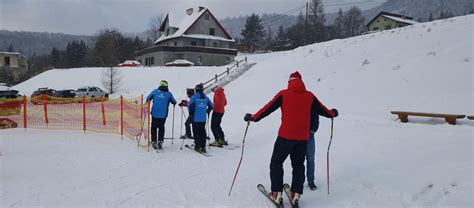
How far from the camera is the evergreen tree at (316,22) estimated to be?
60594 mm

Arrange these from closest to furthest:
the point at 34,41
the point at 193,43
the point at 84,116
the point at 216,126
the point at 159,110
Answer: the point at 159,110 → the point at 216,126 → the point at 84,116 → the point at 193,43 → the point at 34,41

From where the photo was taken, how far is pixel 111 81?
35094mm

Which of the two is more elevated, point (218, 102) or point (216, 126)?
point (218, 102)

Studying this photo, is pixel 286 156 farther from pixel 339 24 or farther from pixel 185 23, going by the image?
pixel 339 24

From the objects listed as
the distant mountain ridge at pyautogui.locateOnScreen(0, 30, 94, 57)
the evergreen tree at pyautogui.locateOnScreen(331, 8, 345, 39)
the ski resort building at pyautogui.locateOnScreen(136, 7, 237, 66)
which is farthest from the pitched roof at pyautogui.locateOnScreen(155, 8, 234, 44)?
the distant mountain ridge at pyautogui.locateOnScreen(0, 30, 94, 57)

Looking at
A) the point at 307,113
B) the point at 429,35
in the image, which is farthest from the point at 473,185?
the point at 429,35

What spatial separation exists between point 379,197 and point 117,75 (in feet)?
116

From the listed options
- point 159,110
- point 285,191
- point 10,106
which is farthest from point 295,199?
point 10,106

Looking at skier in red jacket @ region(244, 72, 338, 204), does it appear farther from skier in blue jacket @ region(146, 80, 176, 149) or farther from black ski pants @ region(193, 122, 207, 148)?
skier in blue jacket @ region(146, 80, 176, 149)

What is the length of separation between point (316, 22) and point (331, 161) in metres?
59.1

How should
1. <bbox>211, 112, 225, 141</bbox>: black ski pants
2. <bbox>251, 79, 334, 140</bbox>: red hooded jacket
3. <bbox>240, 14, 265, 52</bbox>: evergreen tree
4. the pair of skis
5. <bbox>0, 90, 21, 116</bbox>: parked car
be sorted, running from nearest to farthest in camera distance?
<bbox>251, 79, 334, 140</bbox>: red hooded jacket
the pair of skis
<bbox>211, 112, 225, 141</bbox>: black ski pants
<bbox>0, 90, 21, 116</bbox>: parked car
<bbox>240, 14, 265, 52</bbox>: evergreen tree

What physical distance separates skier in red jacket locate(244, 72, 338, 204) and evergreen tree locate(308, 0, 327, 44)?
184 ft

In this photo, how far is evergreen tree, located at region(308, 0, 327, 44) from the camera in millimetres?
60594

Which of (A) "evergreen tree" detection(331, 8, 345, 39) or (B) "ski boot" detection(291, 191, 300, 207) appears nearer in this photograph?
(B) "ski boot" detection(291, 191, 300, 207)
